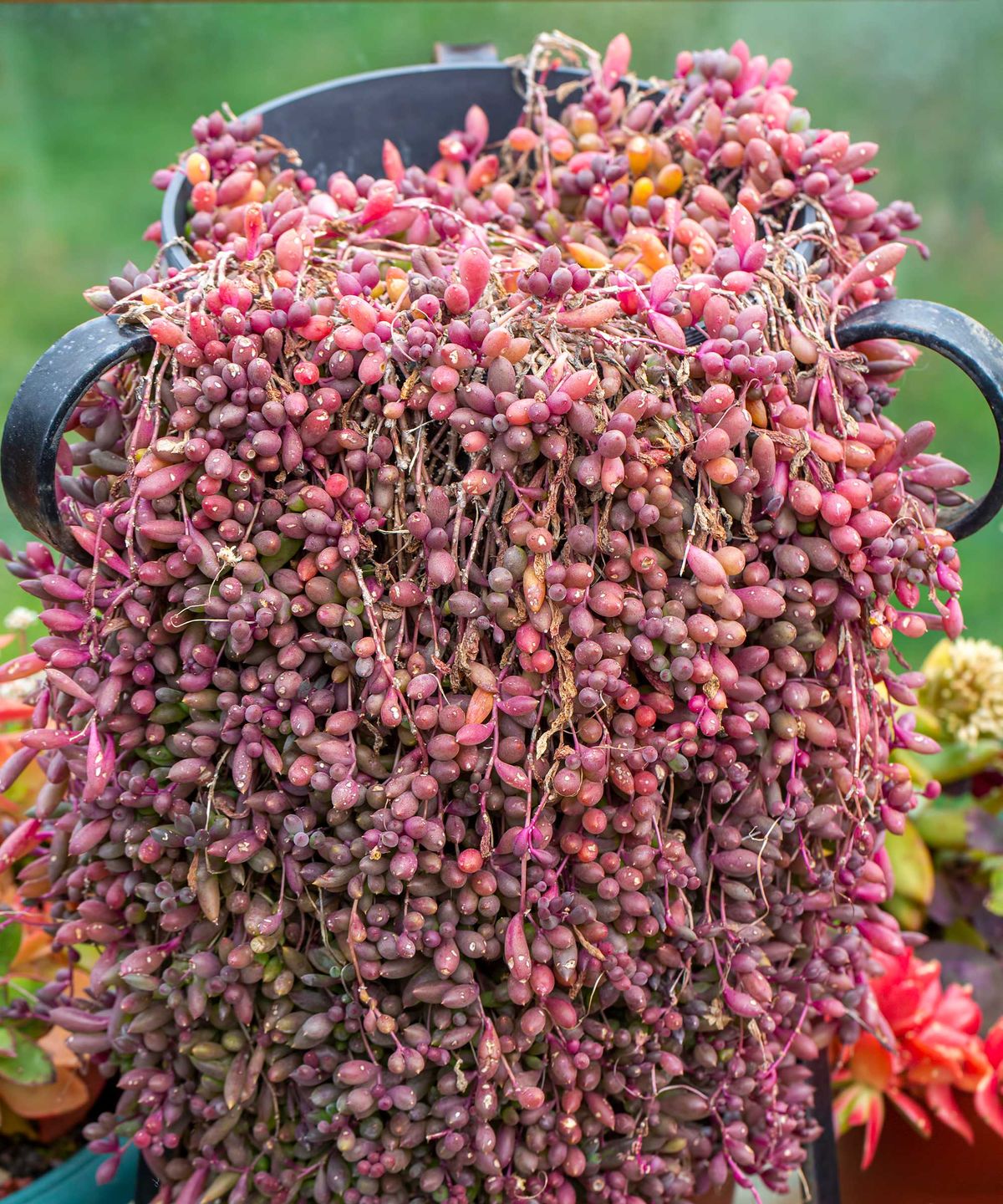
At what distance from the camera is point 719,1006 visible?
2.89 feet

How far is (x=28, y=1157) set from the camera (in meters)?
1.24

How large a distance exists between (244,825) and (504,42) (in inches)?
88.5

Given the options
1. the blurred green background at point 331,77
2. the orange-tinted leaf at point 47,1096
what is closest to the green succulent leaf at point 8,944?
the orange-tinted leaf at point 47,1096

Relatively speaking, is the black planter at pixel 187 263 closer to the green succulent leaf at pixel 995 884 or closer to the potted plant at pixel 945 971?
the potted plant at pixel 945 971

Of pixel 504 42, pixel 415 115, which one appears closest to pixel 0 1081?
pixel 415 115

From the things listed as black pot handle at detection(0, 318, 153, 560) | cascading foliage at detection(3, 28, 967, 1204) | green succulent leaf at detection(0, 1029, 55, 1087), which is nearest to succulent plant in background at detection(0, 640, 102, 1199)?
green succulent leaf at detection(0, 1029, 55, 1087)

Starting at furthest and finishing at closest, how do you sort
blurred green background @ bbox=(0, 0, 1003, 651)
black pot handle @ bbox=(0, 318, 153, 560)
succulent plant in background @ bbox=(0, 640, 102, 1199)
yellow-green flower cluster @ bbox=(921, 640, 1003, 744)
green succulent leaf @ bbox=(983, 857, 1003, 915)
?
blurred green background @ bbox=(0, 0, 1003, 651) → yellow-green flower cluster @ bbox=(921, 640, 1003, 744) → green succulent leaf @ bbox=(983, 857, 1003, 915) → succulent plant in background @ bbox=(0, 640, 102, 1199) → black pot handle @ bbox=(0, 318, 153, 560)

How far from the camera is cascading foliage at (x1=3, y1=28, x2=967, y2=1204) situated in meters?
0.76

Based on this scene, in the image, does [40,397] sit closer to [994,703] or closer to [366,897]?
[366,897]

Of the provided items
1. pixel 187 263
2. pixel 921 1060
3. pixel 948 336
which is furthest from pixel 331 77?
pixel 921 1060

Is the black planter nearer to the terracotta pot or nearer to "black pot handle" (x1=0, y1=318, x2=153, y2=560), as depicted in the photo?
"black pot handle" (x1=0, y1=318, x2=153, y2=560)

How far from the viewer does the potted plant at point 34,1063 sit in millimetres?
1061

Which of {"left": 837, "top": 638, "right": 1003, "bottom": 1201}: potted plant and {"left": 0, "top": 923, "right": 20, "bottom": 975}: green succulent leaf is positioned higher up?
{"left": 837, "top": 638, "right": 1003, "bottom": 1201}: potted plant

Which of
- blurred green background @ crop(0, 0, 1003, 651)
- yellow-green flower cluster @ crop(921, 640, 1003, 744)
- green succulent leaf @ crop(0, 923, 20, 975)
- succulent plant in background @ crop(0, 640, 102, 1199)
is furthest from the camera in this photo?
blurred green background @ crop(0, 0, 1003, 651)
